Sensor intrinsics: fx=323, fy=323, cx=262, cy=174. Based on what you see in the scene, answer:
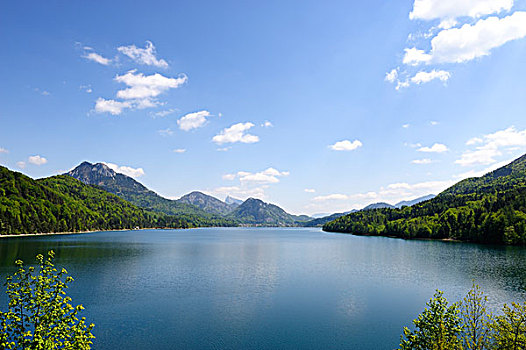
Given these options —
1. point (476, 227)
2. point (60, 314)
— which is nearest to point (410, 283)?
point (60, 314)

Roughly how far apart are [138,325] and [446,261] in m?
85.4

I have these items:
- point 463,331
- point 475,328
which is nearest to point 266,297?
point 463,331

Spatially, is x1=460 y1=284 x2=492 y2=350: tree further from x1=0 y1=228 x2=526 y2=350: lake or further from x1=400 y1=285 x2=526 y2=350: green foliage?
x1=0 y1=228 x2=526 y2=350: lake

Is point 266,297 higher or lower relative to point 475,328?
lower

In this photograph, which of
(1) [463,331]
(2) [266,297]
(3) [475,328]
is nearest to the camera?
(3) [475,328]

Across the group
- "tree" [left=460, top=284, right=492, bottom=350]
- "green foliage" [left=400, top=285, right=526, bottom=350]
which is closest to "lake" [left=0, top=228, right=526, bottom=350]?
"tree" [left=460, top=284, right=492, bottom=350]

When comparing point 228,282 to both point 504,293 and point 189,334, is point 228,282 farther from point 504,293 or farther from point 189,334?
point 504,293

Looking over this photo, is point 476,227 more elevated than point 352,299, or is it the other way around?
point 476,227

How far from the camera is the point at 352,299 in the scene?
51750mm

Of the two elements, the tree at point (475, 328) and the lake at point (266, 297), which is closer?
the tree at point (475, 328)

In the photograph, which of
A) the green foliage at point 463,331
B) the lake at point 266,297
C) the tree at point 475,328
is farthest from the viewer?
the lake at point 266,297

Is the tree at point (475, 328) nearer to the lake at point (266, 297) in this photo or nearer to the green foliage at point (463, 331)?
the green foliage at point (463, 331)

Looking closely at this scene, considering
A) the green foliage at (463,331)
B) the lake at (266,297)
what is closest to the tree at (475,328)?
the green foliage at (463,331)

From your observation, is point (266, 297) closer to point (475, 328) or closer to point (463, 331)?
point (463, 331)
